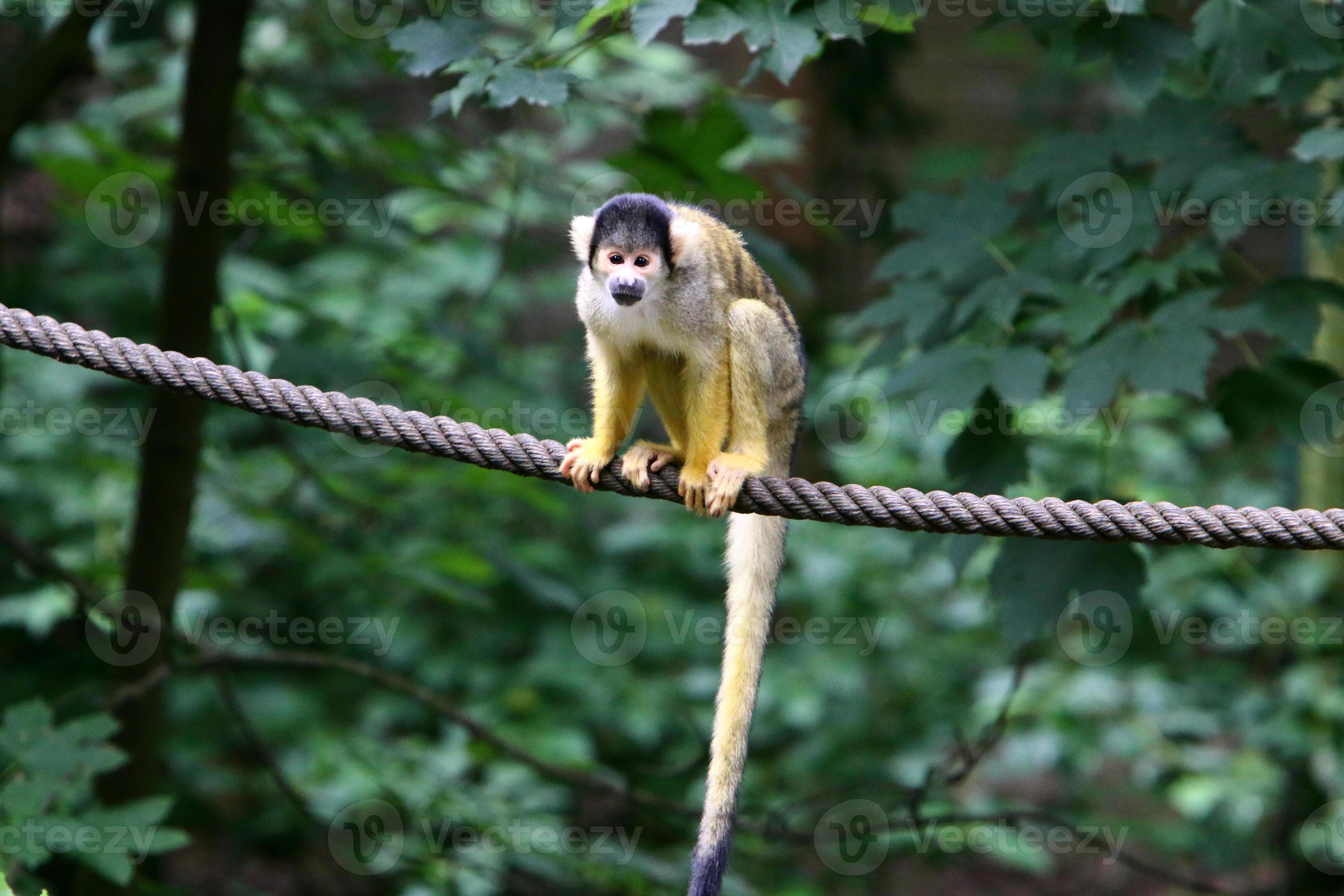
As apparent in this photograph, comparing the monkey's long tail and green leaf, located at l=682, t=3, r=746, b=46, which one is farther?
the monkey's long tail

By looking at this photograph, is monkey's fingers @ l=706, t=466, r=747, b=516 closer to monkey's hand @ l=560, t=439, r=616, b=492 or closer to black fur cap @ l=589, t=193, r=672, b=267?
monkey's hand @ l=560, t=439, r=616, b=492

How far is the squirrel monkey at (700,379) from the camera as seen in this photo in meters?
2.93

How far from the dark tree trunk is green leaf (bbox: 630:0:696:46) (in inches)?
83.3

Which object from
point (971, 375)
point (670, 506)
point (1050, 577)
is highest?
point (971, 375)

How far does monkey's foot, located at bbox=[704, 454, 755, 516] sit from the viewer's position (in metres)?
2.84

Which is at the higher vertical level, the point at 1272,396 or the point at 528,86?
the point at 528,86

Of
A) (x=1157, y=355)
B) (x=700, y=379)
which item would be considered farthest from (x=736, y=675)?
(x=1157, y=355)

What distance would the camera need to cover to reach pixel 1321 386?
3410 millimetres

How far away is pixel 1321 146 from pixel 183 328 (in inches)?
140

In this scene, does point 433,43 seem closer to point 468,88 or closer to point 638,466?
point 468,88

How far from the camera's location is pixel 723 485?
2873mm

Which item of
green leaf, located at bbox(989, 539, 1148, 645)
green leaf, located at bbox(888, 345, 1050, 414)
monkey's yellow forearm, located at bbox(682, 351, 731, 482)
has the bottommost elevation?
green leaf, located at bbox(989, 539, 1148, 645)

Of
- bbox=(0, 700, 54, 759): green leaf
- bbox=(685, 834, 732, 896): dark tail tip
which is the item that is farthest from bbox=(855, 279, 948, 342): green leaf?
bbox=(0, 700, 54, 759): green leaf

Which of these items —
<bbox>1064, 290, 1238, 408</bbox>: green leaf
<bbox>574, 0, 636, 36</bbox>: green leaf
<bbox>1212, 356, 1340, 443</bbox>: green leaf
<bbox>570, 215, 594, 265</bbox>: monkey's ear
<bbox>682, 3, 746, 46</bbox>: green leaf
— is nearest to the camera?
<bbox>574, 0, 636, 36</bbox>: green leaf
